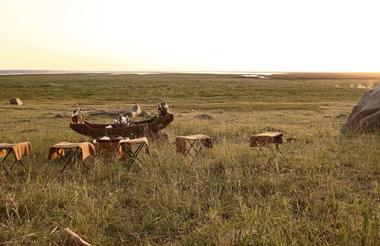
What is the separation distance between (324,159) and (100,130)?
195 inches

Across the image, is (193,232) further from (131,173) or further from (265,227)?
(131,173)

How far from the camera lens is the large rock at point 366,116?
1155cm

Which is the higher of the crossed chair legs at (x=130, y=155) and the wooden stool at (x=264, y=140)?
the wooden stool at (x=264, y=140)

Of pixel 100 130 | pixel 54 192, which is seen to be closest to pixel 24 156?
pixel 100 130

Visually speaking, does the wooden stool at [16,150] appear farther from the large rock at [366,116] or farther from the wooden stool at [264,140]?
the large rock at [366,116]

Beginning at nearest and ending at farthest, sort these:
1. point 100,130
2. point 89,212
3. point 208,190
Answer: point 89,212 → point 208,190 → point 100,130

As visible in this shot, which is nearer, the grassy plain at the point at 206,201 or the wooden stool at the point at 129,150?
the grassy plain at the point at 206,201

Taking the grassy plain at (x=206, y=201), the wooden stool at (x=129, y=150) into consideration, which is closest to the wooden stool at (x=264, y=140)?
the grassy plain at (x=206, y=201)

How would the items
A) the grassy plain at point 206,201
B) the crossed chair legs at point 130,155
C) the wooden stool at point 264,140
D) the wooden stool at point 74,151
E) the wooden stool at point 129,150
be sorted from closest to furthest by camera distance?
the grassy plain at point 206,201, the wooden stool at point 74,151, the crossed chair legs at point 130,155, the wooden stool at point 129,150, the wooden stool at point 264,140

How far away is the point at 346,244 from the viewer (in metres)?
3.65

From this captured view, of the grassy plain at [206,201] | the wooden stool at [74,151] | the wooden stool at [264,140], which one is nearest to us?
the grassy plain at [206,201]

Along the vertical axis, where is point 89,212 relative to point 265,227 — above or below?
below

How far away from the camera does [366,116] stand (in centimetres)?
1210

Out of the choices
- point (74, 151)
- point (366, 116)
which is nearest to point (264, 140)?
point (74, 151)
